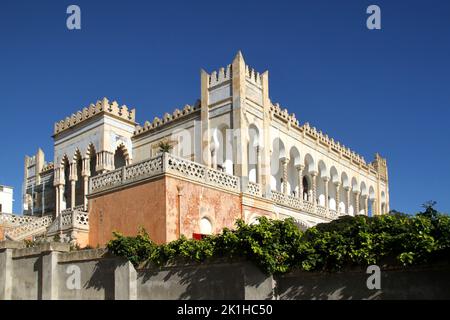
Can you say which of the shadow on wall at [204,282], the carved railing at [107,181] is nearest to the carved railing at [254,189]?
the carved railing at [107,181]

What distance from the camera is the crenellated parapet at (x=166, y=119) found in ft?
91.1

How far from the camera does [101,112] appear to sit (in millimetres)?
29422

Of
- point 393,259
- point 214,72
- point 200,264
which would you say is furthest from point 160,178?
point 393,259

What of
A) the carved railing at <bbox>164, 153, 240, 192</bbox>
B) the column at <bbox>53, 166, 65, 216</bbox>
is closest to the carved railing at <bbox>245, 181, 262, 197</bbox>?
the carved railing at <bbox>164, 153, 240, 192</bbox>

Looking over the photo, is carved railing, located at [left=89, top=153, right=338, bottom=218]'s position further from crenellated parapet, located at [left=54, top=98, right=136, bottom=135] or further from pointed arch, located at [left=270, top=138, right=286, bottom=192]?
crenellated parapet, located at [left=54, top=98, right=136, bottom=135]

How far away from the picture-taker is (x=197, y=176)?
20516 mm

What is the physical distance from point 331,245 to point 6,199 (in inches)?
1735

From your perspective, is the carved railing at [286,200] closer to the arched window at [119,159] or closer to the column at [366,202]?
the arched window at [119,159]

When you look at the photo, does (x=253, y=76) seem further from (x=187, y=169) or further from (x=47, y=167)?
(x=47, y=167)

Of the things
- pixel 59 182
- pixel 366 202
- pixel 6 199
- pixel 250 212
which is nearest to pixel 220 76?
pixel 250 212

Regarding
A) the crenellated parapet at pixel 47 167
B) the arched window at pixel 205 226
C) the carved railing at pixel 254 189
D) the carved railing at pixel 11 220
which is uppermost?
the crenellated parapet at pixel 47 167

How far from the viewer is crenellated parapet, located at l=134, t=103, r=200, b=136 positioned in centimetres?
2776

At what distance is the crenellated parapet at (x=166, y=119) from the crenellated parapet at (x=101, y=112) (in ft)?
2.69

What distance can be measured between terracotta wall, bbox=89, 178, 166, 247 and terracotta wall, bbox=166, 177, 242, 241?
0.38 meters
